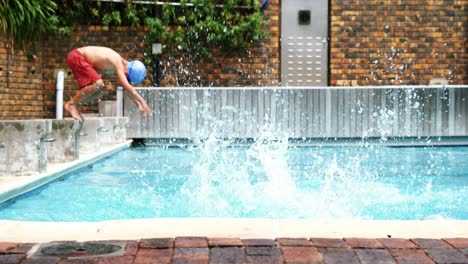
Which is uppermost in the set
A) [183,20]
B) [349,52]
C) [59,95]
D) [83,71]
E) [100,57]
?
[183,20]

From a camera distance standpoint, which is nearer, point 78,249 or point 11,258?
point 11,258

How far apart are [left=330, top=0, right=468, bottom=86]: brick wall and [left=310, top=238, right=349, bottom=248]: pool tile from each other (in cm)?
991

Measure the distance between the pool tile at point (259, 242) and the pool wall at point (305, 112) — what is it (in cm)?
780

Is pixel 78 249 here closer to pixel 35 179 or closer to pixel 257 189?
pixel 35 179

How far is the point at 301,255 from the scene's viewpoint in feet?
7.70

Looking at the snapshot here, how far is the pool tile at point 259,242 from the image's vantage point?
2504 millimetres

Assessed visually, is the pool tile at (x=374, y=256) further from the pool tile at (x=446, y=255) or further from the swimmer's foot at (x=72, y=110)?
the swimmer's foot at (x=72, y=110)

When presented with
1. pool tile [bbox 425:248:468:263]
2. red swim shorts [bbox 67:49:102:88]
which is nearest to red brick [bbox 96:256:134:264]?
pool tile [bbox 425:248:468:263]

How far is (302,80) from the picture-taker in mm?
12500

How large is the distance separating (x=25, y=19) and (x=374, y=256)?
9.89 m

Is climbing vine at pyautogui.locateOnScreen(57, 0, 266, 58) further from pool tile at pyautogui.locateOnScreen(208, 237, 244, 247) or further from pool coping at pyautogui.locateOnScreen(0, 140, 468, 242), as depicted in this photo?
pool tile at pyautogui.locateOnScreen(208, 237, 244, 247)

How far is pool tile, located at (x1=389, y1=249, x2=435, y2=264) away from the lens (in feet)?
7.38

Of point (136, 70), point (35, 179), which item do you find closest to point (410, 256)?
point (35, 179)

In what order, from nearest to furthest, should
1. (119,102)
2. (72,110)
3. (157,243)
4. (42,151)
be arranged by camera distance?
(157,243), (42,151), (72,110), (119,102)
